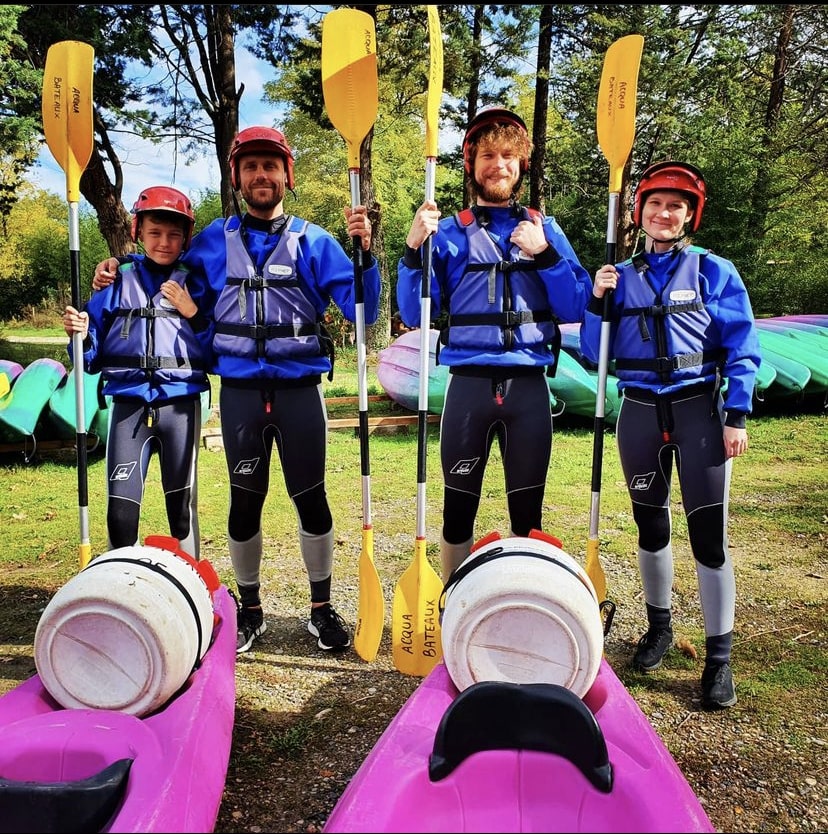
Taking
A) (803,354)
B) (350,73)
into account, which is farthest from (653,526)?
(803,354)

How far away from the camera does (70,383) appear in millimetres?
7410

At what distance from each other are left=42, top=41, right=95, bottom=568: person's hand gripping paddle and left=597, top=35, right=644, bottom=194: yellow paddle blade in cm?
249

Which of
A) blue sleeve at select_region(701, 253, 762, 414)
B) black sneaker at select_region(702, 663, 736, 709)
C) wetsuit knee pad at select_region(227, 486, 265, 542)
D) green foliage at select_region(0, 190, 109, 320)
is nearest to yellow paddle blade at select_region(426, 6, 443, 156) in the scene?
blue sleeve at select_region(701, 253, 762, 414)

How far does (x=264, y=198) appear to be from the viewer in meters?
3.08

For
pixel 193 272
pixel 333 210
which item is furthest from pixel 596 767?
pixel 333 210

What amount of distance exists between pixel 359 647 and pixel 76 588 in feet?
5.08

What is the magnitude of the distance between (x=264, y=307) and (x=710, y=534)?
2.23 metres

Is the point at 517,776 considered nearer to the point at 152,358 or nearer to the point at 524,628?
the point at 524,628

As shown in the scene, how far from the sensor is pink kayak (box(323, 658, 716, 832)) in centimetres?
160

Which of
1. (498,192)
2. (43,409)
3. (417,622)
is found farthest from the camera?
(43,409)

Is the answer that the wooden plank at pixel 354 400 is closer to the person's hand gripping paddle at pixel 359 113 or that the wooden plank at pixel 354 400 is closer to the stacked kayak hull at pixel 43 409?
the stacked kayak hull at pixel 43 409

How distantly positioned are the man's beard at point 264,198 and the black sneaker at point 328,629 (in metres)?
2.02

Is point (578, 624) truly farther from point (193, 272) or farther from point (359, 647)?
point (193, 272)

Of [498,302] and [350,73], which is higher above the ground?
[350,73]
